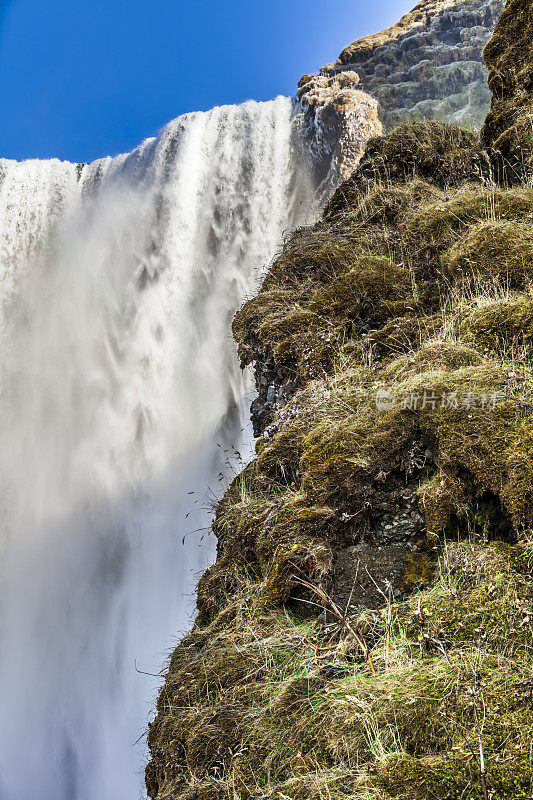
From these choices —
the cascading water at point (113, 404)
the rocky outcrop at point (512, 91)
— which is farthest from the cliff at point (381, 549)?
the cascading water at point (113, 404)

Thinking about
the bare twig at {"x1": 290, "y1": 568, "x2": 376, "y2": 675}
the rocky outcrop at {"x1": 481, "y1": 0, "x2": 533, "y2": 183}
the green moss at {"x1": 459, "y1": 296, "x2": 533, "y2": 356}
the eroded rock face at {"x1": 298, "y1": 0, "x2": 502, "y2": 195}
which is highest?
the eroded rock face at {"x1": 298, "y1": 0, "x2": 502, "y2": 195}

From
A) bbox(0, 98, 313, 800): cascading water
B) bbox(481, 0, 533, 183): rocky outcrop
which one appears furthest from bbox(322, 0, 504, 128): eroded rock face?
bbox(481, 0, 533, 183): rocky outcrop

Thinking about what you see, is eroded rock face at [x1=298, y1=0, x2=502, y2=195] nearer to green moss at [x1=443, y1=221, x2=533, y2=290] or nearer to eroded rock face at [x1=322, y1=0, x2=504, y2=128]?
eroded rock face at [x1=322, y1=0, x2=504, y2=128]

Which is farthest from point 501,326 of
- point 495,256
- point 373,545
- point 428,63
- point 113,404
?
point 428,63

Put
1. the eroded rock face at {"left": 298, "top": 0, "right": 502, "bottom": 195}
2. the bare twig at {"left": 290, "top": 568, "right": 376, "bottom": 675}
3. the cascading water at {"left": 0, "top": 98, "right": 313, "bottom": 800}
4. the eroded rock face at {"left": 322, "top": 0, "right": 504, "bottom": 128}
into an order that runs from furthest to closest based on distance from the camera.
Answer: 1. the eroded rock face at {"left": 322, "top": 0, "right": 504, "bottom": 128}
2. the eroded rock face at {"left": 298, "top": 0, "right": 502, "bottom": 195}
3. the cascading water at {"left": 0, "top": 98, "right": 313, "bottom": 800}
4. the bare twig at {"left": 290, "top": 568, "right": 376, "bottom": 675}

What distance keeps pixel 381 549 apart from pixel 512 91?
16.9 ft

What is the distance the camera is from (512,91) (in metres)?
5.27

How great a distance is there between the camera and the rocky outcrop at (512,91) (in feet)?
16.0

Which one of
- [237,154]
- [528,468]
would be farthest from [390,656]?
[237,154]

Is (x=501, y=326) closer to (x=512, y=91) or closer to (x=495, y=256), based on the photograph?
(x=495, y=256)

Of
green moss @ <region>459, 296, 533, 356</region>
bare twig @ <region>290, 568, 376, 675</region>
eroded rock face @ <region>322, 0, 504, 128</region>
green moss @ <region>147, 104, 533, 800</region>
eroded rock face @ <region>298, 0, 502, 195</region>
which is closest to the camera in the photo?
green moss @ <region>147, 104, 533, 800</region>

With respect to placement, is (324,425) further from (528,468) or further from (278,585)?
(528,468)

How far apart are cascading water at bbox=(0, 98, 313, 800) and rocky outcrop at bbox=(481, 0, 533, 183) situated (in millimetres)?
8801

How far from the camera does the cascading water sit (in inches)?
487
